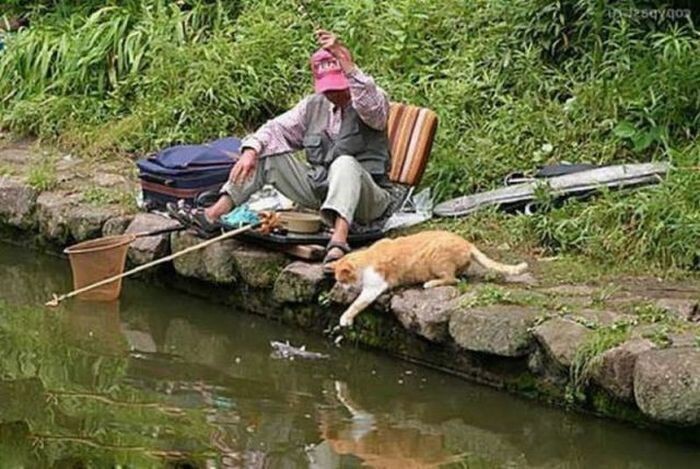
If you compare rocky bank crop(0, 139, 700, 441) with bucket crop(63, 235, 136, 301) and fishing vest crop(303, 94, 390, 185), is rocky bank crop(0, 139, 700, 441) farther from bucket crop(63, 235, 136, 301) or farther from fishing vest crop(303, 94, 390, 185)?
fishing vest crop(303, 94, 390, 185)

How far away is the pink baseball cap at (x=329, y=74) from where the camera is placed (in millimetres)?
6688

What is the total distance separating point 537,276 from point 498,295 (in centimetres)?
49

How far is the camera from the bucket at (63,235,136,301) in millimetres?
7027

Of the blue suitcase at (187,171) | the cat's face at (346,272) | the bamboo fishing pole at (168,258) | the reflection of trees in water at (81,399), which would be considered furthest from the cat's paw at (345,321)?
the blue suitcase at (187,171)

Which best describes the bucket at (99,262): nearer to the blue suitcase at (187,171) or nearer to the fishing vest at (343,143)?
the blue suitcase at (187,171)

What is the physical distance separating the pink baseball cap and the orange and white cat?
0.85 metres

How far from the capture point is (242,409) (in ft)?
18.7

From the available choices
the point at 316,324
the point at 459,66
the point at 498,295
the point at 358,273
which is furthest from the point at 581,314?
the point at 459,66

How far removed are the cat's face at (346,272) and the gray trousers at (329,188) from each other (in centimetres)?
40

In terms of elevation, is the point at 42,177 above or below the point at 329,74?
below

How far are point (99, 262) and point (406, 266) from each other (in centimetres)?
170

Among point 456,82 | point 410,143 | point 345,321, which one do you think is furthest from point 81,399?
point 456,82

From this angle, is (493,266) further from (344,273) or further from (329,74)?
(329,74)

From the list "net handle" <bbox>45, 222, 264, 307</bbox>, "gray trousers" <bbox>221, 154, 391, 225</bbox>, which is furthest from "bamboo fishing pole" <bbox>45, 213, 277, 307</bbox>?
"gray trousers" <bbox>221, 154, 391, 225</bbox>
